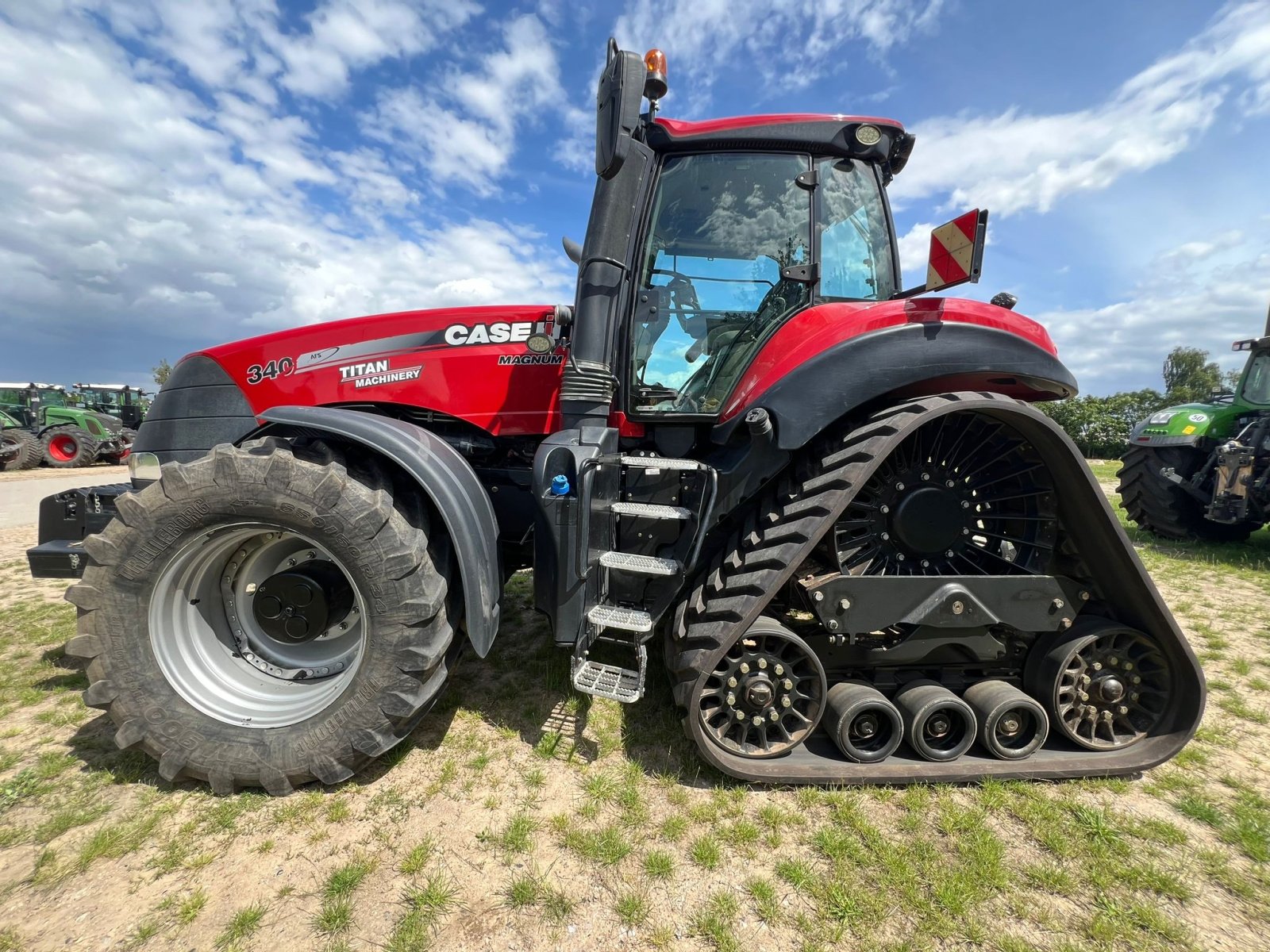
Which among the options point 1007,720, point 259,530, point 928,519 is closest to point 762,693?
point 928,519

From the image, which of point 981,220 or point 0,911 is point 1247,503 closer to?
point 981,220

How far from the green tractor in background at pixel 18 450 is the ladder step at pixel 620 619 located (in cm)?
1910

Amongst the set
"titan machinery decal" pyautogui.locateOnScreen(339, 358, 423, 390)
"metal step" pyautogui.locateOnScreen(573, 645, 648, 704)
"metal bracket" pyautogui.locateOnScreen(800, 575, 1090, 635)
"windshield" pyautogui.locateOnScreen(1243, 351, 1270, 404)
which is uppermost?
"windshield" pyautogui.locateOnScreen(1243, 351, 1270, 404)

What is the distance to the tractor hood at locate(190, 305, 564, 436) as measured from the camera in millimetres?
3006

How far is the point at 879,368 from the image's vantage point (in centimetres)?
235

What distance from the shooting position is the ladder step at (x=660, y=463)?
2.45 metres

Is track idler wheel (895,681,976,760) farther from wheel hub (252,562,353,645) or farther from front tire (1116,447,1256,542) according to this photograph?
front tire (1116,447,1256,542)

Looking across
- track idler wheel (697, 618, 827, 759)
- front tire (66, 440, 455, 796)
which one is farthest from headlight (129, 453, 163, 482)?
track idler wheel (697, 618, 827, 759)

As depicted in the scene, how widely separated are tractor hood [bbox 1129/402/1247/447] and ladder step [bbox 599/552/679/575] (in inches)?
300

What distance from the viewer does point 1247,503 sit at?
6.24 metres

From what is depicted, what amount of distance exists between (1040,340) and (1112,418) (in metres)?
31.4

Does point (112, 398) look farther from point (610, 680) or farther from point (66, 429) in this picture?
point (610, 680)

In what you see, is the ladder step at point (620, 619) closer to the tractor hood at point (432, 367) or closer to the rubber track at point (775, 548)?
the rubber track at point (775, 548)

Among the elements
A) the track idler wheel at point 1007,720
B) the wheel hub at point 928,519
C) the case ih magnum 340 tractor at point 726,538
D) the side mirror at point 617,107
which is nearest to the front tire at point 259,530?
the case ih magnum 340 tractor at point 726,538
